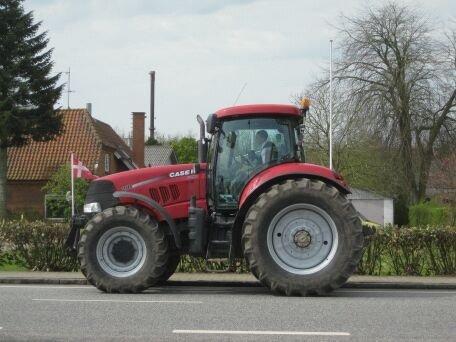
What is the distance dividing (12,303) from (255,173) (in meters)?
4.05

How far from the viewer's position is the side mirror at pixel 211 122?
1265cm

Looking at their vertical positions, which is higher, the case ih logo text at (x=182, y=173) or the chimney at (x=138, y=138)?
the chimney at (x=138, y=138)

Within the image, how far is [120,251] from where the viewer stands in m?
12.8

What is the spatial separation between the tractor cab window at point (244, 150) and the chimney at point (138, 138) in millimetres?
51322

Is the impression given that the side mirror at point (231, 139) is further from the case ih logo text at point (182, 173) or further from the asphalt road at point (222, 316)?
the asphalt road at point (222, 316)

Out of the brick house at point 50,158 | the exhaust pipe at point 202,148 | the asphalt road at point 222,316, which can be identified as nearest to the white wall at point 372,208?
the brick house at point 50,158

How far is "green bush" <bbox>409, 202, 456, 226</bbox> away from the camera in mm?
42994

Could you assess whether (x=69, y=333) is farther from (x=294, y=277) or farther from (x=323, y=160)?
(x=323, y=160)

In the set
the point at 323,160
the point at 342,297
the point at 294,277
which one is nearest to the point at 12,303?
the point at 294,277

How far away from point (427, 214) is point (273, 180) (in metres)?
38.3

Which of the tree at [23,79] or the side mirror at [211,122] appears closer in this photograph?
the side mirror at [211,122]

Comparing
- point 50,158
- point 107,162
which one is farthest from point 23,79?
point 107,162

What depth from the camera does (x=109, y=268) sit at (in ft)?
41.9

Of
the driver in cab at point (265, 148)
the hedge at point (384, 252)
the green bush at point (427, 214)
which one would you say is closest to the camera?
the driver in cab at point (265, 148)
